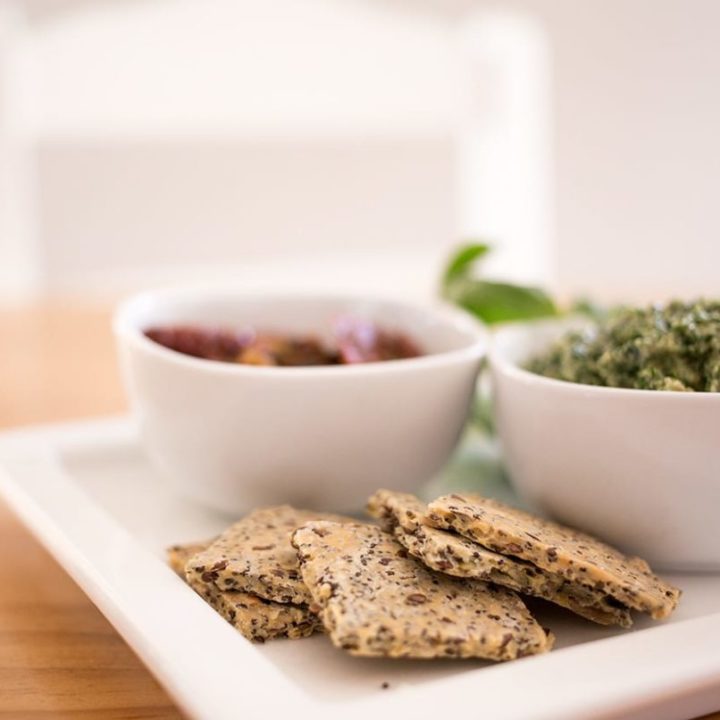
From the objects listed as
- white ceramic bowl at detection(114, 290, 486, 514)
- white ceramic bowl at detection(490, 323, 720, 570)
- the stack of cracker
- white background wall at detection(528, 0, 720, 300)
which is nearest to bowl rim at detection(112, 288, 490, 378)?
white ceramic bowl at detection(114, 290, 486, 514)

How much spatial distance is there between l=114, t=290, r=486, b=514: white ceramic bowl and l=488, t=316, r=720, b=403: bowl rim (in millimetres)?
39

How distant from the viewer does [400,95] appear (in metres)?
4.94

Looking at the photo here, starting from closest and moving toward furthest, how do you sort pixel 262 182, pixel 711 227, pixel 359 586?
1. pixel 359 586
2. pixel 262 182
3. pixel 711 227

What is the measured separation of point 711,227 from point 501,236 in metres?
1.91

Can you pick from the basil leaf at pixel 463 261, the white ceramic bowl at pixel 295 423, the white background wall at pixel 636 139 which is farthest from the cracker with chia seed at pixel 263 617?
the white background wall at pixel 636 139

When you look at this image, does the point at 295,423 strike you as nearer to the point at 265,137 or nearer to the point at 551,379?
the point at 551,379

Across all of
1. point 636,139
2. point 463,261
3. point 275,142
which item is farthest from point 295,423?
point 636,139

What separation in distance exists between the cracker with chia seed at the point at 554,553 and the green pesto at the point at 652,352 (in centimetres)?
23

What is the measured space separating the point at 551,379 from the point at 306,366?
1.33 feet

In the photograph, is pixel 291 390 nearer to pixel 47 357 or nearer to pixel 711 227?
pixel 47 357

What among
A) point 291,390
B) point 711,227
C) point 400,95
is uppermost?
point 400,95

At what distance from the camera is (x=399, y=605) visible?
3.43 ft

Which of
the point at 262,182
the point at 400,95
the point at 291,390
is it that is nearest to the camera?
the point at 291,390

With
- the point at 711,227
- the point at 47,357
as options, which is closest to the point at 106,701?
the point at 47,357
